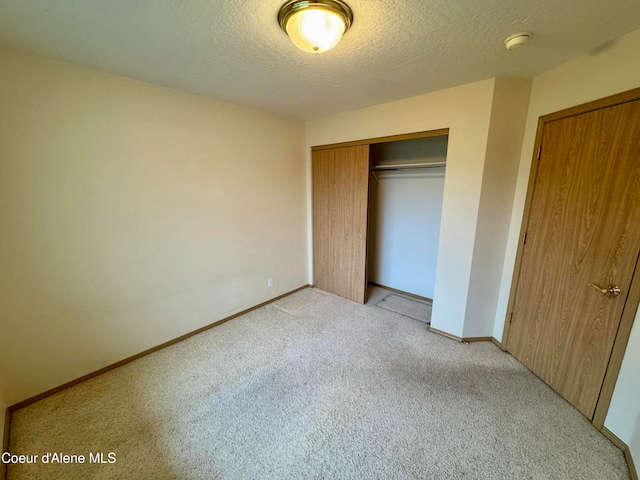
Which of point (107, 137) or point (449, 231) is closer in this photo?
point (107, 137)

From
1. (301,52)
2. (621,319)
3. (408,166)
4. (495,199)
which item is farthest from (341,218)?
(621,319)

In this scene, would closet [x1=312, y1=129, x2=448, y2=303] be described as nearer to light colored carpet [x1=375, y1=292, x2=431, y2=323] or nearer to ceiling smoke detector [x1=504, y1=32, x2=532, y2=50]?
light colored carpet [x1=375, y1=292, x2=431, y2=323]

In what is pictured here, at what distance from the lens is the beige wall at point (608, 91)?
1353 millimetres

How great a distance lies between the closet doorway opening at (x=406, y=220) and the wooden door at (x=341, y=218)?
0.78ft

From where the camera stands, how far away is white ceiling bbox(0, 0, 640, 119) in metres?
1.16

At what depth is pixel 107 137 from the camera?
1.82 metres

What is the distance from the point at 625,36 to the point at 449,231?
60.1 inches

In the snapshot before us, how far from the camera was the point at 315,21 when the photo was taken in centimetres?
117

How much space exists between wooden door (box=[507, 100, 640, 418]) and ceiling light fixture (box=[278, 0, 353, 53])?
174 cm

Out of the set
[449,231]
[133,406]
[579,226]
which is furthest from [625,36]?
[133,406]

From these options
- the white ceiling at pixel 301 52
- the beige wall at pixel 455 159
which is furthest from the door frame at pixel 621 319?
the beige wall at pixel 455 159

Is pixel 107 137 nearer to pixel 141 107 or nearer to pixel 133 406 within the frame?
pixel 141 107

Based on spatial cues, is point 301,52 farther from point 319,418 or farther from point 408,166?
point 319,418

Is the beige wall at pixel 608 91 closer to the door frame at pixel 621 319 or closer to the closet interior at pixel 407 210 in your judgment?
the door frame at pixel 621 319
